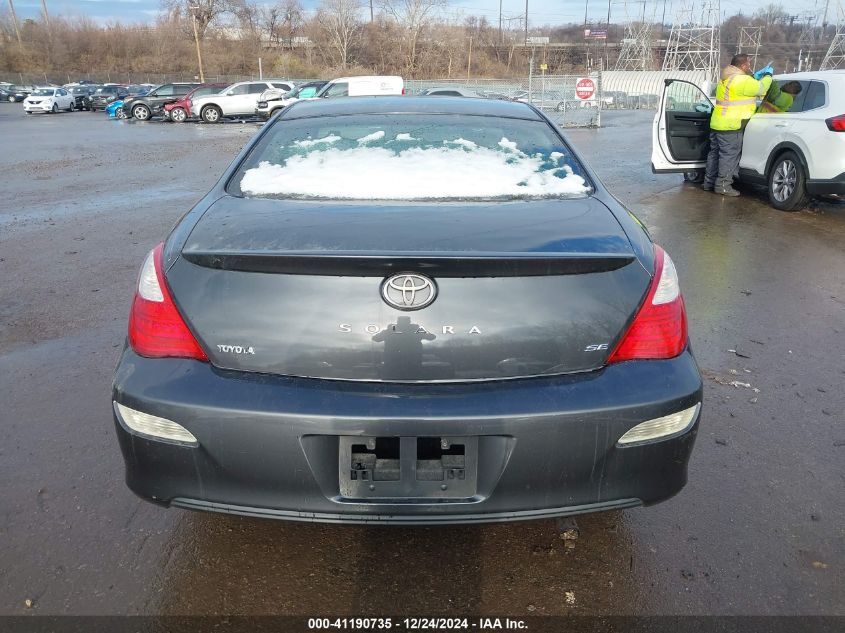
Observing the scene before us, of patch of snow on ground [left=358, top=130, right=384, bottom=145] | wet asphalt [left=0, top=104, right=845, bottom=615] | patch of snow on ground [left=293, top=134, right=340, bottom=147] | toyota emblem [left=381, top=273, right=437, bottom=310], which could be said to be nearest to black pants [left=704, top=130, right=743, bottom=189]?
wet asphalt [left=0, top=104, right=845, bottom=615]

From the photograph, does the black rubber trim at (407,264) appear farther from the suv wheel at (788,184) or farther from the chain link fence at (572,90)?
the chain link fence at (572,90)

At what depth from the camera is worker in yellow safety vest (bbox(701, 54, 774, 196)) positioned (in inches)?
347

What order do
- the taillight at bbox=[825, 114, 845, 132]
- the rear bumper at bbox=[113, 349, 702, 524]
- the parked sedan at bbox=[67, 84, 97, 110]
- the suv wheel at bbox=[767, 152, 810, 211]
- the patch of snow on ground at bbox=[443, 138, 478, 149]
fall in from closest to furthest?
1. the rear bumper at bbox=[113, 349, 702, 524]
2. the patch of snow on ground at bbox=[443, 138, 478, 149]
3. the taillight at bbox=[825, 114, 845, 132]
4. the suv wheel at bbox=[767, 152, 810, 211]
5. the parked sedan at bbox=[67, 84, 97, 110]

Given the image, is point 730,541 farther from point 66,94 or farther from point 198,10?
point 198,10

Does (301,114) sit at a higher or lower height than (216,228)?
higher

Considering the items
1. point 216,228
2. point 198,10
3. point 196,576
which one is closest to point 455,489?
point 196,576

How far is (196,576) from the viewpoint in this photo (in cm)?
231

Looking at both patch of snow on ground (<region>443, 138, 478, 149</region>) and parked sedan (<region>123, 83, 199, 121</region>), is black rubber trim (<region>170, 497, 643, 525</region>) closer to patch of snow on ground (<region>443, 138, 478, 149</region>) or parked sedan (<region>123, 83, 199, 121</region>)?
patch of snow on ground (<region>443, 138, 478, 149</region>)

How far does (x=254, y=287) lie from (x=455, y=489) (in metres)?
0.84

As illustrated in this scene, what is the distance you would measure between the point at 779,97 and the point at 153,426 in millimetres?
9185

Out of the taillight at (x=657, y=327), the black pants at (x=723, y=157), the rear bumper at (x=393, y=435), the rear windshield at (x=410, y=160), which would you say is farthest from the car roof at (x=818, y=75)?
the rear bumper at (x=393, y=435)

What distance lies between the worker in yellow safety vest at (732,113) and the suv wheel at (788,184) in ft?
2.68

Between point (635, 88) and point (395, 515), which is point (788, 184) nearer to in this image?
point (395, 515)

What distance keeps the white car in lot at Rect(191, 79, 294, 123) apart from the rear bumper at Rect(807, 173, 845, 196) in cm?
2467
